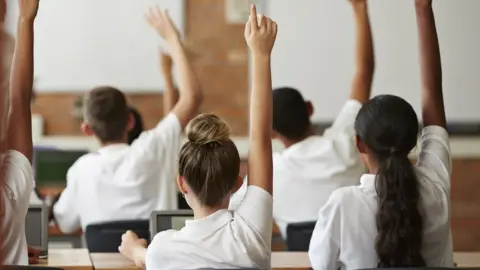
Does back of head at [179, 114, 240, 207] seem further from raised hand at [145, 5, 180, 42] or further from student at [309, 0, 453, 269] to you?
raised hand at [145, 5, 180, 42]

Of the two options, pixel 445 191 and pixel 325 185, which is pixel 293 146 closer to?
pixel 325 185

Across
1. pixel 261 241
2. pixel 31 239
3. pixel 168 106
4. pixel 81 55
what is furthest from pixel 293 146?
pixel 81 55

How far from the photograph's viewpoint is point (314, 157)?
317 centimetres

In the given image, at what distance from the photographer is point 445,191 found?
2148mm

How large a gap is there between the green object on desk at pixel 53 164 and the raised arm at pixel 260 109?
2.47 meters

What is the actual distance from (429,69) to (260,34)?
0.59m

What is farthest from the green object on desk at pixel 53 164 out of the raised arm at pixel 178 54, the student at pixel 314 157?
the student at pixel 314 157

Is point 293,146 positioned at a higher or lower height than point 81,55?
lower

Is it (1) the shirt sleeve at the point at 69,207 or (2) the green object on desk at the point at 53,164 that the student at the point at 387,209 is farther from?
(2) the green object on desk at the point at 53,164

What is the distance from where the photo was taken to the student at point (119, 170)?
3266 millimetres

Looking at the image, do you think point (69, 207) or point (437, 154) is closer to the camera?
point (437, 154)

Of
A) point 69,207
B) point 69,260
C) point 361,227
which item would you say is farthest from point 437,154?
point 69,207

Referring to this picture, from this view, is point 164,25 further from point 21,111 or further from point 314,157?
point 21,111

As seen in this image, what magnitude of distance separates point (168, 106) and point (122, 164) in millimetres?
745
